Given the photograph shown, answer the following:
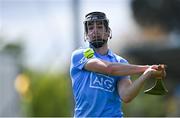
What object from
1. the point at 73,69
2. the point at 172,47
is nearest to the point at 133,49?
the point at 172,47

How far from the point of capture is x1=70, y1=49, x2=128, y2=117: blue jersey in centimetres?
1118

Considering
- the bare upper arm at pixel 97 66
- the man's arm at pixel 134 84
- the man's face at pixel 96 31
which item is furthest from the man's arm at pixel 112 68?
the man's face at pixel 96 31

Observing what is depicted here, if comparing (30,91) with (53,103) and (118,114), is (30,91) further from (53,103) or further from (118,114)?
(118,114)

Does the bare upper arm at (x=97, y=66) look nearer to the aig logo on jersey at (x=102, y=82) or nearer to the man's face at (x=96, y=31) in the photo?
the aig logo on jersey at (x=102, y=82)

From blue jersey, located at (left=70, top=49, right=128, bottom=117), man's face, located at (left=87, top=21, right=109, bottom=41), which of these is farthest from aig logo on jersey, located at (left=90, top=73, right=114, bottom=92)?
man's face, located at (left=87, top=21, right=109, bottom=41)

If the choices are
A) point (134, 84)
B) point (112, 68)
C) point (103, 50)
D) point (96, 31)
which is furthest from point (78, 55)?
point (134, 84)

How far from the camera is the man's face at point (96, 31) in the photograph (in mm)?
11231

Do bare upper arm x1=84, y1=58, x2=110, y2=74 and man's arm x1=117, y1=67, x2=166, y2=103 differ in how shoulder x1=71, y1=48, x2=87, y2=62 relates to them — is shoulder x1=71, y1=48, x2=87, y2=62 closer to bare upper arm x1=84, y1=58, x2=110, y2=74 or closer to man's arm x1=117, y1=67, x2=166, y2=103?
bare upper arm x1=84, y1=58, x2=110, y2=74

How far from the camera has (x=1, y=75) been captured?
96.6ft

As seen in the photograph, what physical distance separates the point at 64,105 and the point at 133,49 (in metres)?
10.5

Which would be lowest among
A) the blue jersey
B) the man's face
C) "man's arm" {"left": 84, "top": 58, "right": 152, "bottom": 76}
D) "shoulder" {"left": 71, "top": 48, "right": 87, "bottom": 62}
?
the blue jersey

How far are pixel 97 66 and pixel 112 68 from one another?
20cm

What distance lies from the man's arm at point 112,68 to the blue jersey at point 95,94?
95mm

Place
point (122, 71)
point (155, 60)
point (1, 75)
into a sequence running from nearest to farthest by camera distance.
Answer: point (122, 71) → point (1, 75) → point (155, 60)
